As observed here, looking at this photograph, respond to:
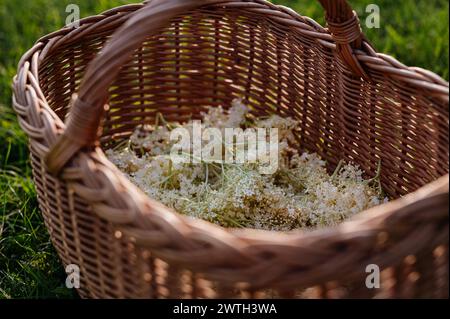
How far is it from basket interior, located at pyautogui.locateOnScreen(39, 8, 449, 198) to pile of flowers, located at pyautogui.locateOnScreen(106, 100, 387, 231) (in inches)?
2.0

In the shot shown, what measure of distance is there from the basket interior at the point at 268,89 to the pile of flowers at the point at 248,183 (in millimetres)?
52

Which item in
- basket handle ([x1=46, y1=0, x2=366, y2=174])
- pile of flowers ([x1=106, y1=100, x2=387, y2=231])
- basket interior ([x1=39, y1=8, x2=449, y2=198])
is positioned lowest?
pile of flowers ([x1=106, y1=100, x2=387, y2=231])

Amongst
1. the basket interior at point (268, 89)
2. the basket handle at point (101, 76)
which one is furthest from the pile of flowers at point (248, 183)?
the basket handle at point (101, 76)

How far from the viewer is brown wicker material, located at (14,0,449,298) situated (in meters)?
1.02

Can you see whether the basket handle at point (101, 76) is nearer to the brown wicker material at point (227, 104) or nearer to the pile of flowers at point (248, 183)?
the brown wicker material at point (227, 104)

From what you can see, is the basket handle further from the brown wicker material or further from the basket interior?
the basket interior

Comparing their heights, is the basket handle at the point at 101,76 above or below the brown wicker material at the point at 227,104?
above

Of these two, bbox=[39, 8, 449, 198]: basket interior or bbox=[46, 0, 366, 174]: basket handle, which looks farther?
bbox=[39, 8, 449, 198]: basket interior

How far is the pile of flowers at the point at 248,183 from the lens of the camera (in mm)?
1519

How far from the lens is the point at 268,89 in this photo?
5.93ft

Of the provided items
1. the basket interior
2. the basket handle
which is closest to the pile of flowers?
the basket interior

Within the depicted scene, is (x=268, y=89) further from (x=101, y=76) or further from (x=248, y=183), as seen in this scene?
(x=101, y=76)

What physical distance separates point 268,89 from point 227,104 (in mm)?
122

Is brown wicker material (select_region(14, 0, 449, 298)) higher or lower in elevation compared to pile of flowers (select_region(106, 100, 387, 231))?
higher
